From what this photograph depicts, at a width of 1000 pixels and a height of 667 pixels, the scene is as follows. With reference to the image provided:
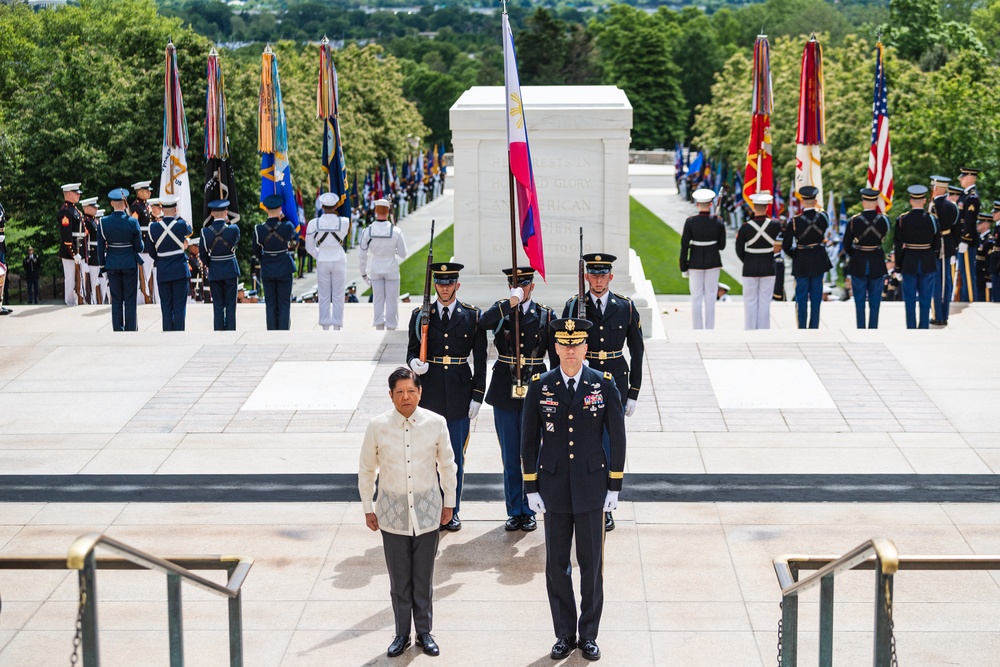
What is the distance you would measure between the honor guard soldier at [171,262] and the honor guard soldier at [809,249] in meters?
6.10

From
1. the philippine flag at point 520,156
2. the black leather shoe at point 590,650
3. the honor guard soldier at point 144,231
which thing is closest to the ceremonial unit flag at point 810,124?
the honor guard soldier at point 144,231

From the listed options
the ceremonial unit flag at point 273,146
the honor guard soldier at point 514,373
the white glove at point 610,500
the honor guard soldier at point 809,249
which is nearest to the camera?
the white glove at point 610,500

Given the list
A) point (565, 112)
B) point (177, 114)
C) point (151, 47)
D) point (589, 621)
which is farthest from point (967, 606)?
point (151, 47)

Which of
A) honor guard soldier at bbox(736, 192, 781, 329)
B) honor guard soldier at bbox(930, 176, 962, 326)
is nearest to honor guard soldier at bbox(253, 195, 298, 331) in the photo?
honor guard soldier at bbox(736, 192, 781, 329)

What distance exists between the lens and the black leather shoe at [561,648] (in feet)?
21.4

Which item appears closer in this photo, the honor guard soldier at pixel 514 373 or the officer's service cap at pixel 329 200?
the honor guard soldier at pixel 514 373

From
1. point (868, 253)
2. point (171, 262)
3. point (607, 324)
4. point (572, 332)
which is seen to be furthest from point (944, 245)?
point (572, 332)

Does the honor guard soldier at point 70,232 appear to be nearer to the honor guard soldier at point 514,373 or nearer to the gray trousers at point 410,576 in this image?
the honor guard soldier at point 514,373

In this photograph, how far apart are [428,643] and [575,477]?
103 cm

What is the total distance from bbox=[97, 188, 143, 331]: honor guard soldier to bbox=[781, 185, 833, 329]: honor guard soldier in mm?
6591

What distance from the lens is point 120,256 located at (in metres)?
14.3

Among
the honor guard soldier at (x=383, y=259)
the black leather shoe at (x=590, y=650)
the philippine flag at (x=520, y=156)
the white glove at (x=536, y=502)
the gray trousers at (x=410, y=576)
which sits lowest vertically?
the black leather shoe at (x=590, y=650)

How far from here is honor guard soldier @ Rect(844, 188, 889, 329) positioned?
1388 cm

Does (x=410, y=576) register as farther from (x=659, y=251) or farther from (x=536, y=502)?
(x=659, y=251)
